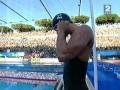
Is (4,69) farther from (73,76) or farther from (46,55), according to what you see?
(46,55)

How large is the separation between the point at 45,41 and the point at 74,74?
1862 cm

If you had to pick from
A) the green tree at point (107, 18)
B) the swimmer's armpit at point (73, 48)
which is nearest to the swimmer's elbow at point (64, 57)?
the swimmer's armpit at point (73, 48)

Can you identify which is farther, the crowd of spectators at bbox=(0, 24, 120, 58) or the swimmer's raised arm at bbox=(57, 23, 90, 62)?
the crowd of spectators at bbox=(0, 24, 120, 58)

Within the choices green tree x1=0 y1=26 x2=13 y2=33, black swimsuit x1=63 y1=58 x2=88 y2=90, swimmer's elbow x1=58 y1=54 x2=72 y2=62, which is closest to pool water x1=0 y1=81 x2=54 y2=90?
black swimsuit x1=63 y1=58 x2=88 y2=90

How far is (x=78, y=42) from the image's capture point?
85.8 inches

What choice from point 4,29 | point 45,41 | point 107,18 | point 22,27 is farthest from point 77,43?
point 22,27

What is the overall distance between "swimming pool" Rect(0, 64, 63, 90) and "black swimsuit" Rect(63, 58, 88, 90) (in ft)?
4.91

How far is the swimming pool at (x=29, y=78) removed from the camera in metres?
3.85

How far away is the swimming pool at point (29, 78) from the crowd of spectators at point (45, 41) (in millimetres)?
14305

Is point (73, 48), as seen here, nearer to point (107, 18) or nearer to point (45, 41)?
point (45, 41)

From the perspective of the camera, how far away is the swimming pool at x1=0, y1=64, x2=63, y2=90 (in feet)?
12.6

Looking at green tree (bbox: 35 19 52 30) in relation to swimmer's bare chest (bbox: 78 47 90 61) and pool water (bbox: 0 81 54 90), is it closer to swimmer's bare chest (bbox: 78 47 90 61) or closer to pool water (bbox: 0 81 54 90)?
pool water (bbox: 0 81 54 90)

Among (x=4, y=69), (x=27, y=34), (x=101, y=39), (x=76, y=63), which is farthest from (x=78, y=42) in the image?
(x=27, y=34)

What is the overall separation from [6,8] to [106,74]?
56.3ft
